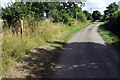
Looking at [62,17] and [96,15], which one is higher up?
[96,15]

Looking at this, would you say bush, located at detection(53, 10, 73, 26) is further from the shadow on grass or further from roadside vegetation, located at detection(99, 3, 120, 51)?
the shadow on grass

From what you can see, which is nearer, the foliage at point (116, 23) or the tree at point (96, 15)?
the foliage at point (116, 23)

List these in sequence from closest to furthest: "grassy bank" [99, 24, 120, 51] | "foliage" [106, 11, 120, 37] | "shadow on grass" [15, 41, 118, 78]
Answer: "shadow on grass" [15, 41, 118, 78] < "grassy bank" [99, 24, 120, 51] < "foliage" [106, 11, 120, 37]

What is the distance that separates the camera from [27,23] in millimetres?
10023

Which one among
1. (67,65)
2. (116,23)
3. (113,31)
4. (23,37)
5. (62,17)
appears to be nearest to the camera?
(67,65)

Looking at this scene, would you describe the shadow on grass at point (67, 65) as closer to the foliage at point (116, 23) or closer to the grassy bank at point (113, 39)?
the grassy bank at point (113, 39)

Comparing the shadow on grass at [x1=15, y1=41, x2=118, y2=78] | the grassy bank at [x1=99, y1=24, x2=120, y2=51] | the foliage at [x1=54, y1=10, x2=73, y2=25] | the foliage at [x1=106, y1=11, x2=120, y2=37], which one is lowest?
the grassy bank at [x1=99, y1=24, x2=120, y2=51]

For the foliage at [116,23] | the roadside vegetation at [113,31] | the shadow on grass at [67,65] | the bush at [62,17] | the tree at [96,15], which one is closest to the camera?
the shadow on grass at [67,65]

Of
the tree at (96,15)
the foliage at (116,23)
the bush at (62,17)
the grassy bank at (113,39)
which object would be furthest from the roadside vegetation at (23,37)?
the tree at (96,15)

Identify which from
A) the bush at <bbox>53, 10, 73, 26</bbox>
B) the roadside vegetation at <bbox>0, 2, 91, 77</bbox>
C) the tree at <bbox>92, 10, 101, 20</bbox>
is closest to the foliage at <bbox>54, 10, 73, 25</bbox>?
the bush at <bbox>53, 10, 73, 26</bbox>

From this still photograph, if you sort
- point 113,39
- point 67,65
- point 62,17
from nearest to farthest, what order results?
point 67,65 → point 113,39 → point 62,17

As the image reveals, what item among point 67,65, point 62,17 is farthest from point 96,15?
point 67,65

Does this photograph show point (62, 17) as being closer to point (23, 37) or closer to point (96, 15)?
point (23, 37)

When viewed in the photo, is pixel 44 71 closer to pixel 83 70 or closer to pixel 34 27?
pixel 83 70
